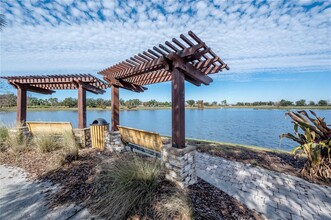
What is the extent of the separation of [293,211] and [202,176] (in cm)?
168

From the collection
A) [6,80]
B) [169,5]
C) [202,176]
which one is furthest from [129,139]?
[6,80]

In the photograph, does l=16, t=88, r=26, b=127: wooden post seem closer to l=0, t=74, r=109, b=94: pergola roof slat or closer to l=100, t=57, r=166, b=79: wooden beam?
l=0, t=74, r=109, b=94: pergola roof slat

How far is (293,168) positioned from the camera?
4109 millimetres

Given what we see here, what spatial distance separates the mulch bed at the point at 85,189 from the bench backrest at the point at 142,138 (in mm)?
1180

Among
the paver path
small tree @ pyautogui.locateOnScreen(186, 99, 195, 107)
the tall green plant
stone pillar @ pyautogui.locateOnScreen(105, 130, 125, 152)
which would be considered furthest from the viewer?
small tree @ pyautogui.locateOnScreen(186, 99, 195, 107)

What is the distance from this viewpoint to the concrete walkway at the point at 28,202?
2.39 metres

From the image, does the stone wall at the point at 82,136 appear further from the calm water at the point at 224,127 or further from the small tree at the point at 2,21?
the small tree at the point at 2,21

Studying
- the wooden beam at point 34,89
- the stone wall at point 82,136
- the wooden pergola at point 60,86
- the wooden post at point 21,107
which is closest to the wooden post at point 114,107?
the wooden pergola at point 60,86

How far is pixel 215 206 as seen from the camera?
8.22 feet

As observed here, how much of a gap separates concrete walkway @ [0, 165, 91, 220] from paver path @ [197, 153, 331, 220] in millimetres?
2648

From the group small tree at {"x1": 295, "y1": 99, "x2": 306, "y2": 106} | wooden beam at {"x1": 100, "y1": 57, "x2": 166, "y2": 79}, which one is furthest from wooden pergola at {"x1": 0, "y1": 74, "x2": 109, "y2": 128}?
small tree at {"x1": 295, "y1": 99, "x2": 306, "y2": 106}

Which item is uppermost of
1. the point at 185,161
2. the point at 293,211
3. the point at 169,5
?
the point at 169,5

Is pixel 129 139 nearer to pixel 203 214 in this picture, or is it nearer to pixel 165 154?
pixel 165 154

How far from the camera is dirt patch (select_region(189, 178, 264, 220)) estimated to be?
2295 millimetres
